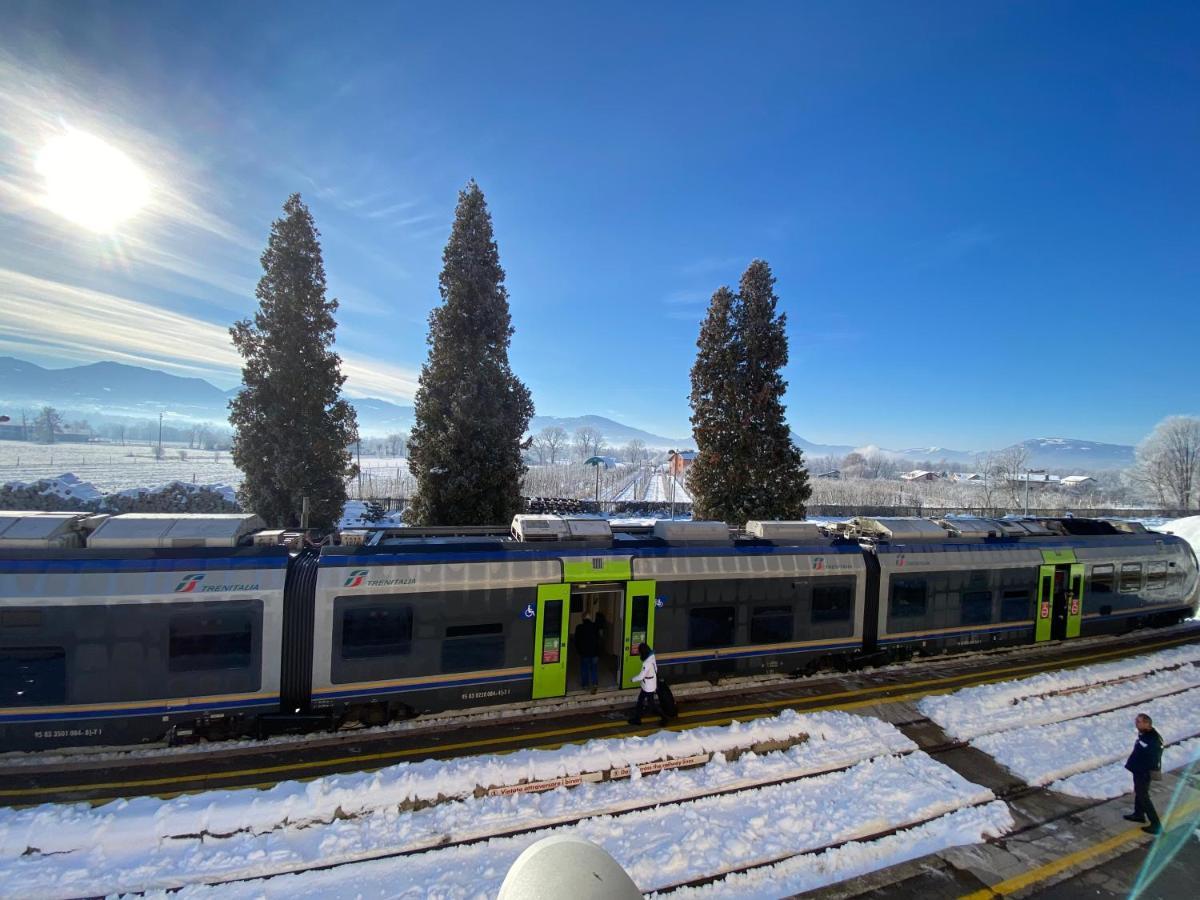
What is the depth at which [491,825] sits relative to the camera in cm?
796

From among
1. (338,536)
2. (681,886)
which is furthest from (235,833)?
(681,886)

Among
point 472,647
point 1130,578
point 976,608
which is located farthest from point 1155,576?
point 472,647

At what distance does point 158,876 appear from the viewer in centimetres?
686

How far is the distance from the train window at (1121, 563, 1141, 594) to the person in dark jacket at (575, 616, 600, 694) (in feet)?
61.2

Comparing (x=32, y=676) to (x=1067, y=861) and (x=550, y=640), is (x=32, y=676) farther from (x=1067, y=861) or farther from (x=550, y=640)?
(x=1067, y=861)

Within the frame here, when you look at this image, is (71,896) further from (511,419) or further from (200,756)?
(511,419)

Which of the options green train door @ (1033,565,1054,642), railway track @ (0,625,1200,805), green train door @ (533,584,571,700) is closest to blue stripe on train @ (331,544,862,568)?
green train door @ (533,584,571,700)

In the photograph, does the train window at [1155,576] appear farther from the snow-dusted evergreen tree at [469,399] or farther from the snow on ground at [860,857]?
the snow-dusted evergreen tree at [469,399]

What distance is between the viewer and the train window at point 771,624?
42.9 feet

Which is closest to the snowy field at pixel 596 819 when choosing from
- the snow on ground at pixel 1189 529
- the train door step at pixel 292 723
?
the train door step at pixel 292 723

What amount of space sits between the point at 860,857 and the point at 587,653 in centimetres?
588

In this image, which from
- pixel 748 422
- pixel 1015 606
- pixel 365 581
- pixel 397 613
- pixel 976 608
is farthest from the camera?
pixel 748 422

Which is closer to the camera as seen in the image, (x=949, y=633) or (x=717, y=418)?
(x=949, y=633)

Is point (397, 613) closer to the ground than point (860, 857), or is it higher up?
higher up
